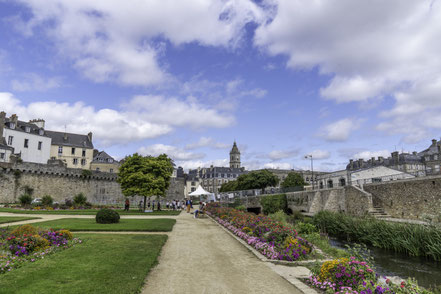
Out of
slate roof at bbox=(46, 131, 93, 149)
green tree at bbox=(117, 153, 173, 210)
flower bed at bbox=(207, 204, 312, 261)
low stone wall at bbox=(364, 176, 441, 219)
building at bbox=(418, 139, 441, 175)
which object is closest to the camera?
flower bed at bbox=(207, 204, 312, 261)

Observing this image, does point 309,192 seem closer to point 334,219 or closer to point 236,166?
point 334,219

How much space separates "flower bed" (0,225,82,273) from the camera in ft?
27.4

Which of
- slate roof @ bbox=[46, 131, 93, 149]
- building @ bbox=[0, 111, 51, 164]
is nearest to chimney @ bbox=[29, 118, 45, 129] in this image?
building @ bbox=[0, 111, 51, 164]

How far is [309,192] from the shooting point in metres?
36.6

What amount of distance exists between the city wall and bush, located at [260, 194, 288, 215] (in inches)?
1240

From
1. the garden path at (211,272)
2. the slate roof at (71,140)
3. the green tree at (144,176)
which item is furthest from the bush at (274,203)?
the slate roof at (71,140)

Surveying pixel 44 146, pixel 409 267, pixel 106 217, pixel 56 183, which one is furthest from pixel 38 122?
pixel 409 267

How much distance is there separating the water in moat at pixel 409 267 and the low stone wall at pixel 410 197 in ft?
22.3

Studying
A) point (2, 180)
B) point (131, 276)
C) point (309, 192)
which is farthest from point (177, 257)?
point (2, 180)

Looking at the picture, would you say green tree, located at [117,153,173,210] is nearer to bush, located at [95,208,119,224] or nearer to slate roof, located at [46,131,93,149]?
bush, located at [95,208,119,224]

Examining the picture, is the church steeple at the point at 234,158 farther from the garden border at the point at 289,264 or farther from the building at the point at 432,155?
the garden border at the point at 289,264

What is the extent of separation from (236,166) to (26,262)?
143370mm

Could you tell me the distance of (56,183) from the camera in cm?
4975

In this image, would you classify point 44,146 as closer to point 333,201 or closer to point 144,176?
point 144,176
